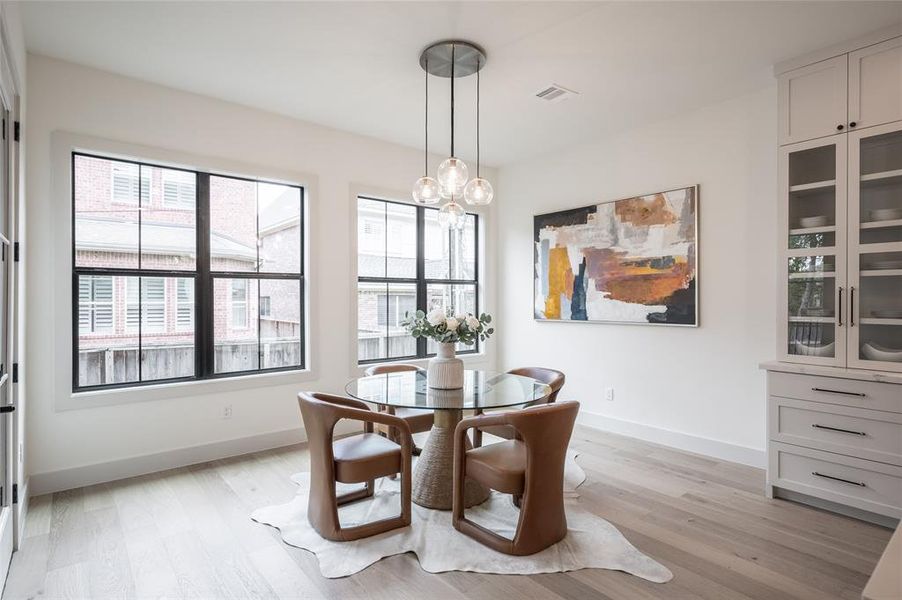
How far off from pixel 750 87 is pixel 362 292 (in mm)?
3615

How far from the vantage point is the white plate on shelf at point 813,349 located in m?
2.95

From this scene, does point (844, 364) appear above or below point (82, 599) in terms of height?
above

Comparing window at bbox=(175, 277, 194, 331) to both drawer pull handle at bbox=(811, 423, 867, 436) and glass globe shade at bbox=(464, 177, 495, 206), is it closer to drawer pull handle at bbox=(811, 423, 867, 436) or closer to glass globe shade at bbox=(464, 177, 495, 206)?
glass globe shade at bbox=(464, 177, 495, 206)

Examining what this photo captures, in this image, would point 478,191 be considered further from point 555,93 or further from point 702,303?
point 702,303

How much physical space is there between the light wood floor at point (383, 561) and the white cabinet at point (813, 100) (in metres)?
2.35

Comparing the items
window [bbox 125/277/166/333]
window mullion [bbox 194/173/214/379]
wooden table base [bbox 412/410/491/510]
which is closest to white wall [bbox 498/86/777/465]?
wooden table base [bbox 412/410/491/510]

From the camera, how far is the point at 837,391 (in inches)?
111

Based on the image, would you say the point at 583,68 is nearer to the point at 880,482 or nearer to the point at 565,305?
the point at 565,305

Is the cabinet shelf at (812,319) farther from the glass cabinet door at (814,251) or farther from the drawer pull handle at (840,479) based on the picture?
the drawer pull handle at (840,479)

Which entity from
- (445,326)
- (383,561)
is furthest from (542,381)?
(383,561)

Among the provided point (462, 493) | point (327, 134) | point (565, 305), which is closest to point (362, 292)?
point (327, 134)

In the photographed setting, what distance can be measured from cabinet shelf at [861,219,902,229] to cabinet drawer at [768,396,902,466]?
106 cm

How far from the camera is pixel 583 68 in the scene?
3238mm

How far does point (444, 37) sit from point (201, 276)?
253cm
